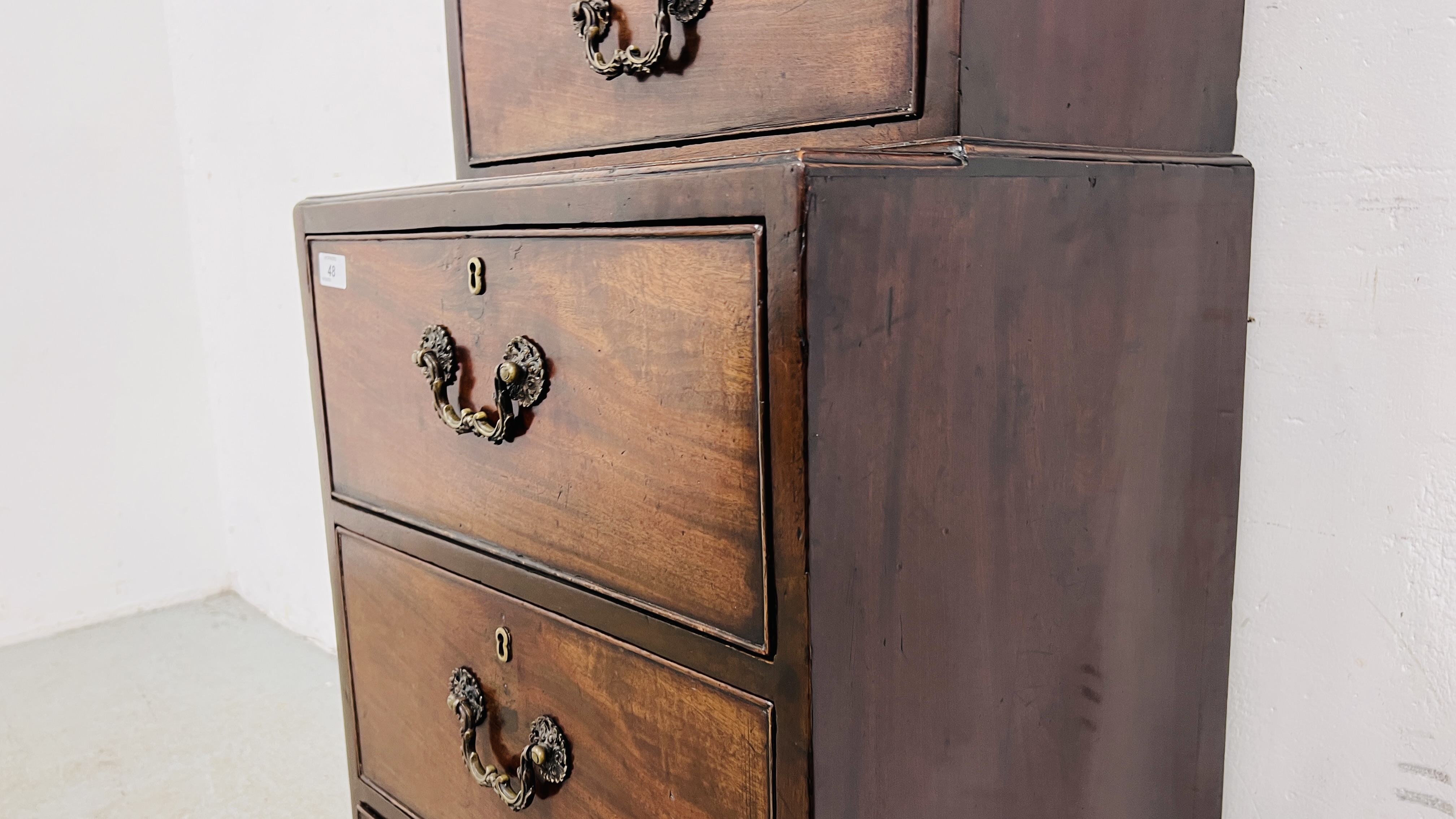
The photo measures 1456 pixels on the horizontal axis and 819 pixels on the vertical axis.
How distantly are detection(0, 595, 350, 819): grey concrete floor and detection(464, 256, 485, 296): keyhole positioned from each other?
103cm

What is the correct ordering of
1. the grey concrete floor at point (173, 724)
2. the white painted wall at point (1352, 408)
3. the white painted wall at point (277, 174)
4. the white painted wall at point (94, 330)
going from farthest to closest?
the white painted wall at point (94, 330), the white painted wall at point (277, 174), the grey concrete floor at point (173, 724), the white painted wall at point (1352, 408)

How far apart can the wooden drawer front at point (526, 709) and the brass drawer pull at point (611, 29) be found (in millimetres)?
356

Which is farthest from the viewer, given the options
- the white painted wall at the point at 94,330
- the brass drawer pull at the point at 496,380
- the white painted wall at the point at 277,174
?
the white painted wall at the point at 94,330

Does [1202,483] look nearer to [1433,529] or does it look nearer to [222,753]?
[1433,529]

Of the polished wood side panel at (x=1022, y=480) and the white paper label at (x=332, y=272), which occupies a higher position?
the white paper label at (x=332, y=272)

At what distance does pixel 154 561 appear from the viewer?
7.23 feet

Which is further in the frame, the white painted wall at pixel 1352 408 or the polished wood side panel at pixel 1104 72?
the white painted wall at pixel 1352 408

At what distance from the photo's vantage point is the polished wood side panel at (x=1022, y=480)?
49 centimetres

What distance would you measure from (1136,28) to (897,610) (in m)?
0.38

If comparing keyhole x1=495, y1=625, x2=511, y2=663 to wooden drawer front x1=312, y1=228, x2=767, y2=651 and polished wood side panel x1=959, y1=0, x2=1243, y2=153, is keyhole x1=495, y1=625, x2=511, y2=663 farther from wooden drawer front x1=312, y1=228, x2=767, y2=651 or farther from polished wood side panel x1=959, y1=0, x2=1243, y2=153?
polished wood side panel x1=959, y1=0, x2=1243, y2=153

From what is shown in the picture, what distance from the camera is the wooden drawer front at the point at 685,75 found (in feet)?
1.82

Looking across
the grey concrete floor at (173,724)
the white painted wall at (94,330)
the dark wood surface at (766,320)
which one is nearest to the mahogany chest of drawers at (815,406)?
the dark wood surface at (766,320)

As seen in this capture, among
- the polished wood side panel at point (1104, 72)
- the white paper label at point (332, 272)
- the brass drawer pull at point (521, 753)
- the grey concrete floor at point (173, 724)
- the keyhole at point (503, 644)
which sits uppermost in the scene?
the polished wood side panel at point (1104, 72)

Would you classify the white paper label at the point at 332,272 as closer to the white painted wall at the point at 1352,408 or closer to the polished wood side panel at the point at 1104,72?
the polished wood side panel at the point at 1104,72
